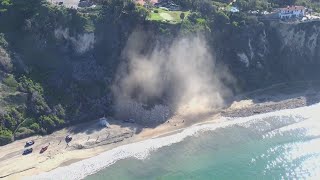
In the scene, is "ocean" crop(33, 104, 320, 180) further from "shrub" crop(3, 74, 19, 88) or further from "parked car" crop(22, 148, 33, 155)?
"shrub" crop(3, 74, 19, 88)

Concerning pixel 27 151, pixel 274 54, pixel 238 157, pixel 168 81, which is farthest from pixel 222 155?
pixel 274 54

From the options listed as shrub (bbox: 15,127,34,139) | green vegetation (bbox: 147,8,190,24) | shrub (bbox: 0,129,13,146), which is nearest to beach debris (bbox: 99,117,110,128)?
shrub (bbox: 15,127,34,139)

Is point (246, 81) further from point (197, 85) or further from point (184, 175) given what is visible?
point (184, 175)

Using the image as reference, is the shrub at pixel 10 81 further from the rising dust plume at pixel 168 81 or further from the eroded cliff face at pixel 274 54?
the eroded cliff face at pixel 274 54

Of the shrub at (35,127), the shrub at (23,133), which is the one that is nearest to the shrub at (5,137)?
the shrub at (23,133)

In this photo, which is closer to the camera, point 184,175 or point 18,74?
point 184,175

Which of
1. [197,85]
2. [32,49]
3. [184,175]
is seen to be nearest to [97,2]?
[32,49]

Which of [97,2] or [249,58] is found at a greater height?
[97,2]
